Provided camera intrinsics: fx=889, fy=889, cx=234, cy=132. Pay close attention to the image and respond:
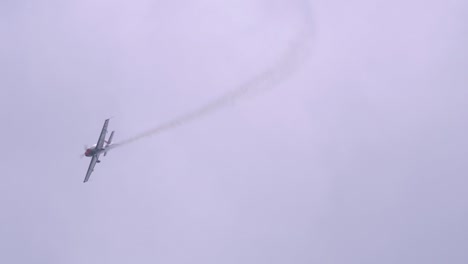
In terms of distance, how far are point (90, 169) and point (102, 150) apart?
4.79 metres

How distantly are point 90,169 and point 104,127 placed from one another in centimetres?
726

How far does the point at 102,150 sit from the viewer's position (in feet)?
436

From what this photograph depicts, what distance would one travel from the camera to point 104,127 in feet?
438

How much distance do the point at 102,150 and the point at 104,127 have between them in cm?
350

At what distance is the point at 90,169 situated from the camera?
13575cm
